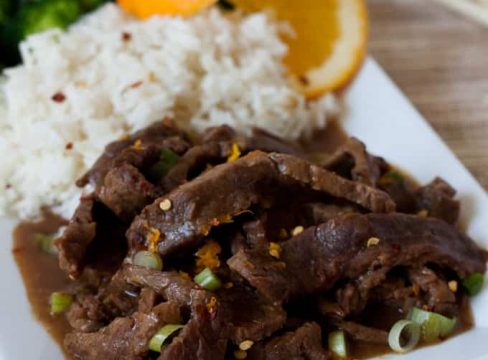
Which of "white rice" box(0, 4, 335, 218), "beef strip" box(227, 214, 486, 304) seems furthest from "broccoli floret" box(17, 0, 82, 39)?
"beef strip" box(227, 214, 486, 304)

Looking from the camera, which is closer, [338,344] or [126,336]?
[126,336]

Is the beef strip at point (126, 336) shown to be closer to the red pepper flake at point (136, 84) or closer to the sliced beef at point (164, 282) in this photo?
the sliced beef at point (164, 282)

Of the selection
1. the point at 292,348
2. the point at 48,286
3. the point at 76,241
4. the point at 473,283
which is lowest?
the point at 473,283

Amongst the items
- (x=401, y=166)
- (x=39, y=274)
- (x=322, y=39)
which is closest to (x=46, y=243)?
(x=39, y=274)

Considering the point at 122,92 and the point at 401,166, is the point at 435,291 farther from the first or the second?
the point at 122,92

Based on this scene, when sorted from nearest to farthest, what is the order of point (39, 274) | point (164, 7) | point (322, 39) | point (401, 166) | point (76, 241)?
point (76, 241)
point (39, 274)
point (401, 166)
point (164, 7)
point (322, 39)

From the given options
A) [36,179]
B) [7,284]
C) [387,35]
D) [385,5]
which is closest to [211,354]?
[7,284]
